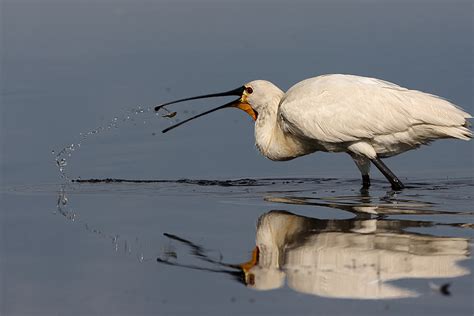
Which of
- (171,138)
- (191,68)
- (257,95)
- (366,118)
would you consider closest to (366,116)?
(366,118)

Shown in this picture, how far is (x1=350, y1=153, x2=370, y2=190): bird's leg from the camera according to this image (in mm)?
13016

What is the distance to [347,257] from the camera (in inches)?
360

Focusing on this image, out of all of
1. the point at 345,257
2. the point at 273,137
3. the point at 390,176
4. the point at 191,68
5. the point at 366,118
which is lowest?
the point at 345,257

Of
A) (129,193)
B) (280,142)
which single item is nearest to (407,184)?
(280,142)

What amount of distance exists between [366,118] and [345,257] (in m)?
3.65

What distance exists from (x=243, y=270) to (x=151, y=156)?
6.08 metres

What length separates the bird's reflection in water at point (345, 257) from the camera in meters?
8.45

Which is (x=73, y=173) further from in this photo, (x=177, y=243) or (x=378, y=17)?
(x=378, y=17)

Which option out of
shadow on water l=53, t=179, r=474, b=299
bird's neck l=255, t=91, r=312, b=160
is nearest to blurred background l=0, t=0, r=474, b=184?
bird's neck l=255, t=91, r=312, b=160

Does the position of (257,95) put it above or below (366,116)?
above

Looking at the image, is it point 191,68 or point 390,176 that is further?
point 191,68

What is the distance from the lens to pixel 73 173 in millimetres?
14039

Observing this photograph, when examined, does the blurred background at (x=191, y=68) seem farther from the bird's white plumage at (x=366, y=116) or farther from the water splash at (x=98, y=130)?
the bird's white plumage at (x=366, y=116)

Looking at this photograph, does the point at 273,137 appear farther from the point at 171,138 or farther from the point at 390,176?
the point at 171,138
